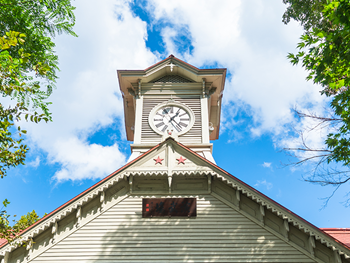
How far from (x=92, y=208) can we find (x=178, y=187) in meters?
3.54

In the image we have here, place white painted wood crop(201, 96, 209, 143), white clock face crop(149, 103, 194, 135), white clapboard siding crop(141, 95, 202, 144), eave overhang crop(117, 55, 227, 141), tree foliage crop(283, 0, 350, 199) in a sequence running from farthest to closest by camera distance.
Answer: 1. eave overhang crop(117, 55, 227, 141)
2. white clock face crop(149, 103, 194, 135)
3. white clapboard siding crop(141, 95, 202, 144)
4. white painted wood crop(201, 96, 209, 143)
5. tree foliage crop(283, 0, 350, 199)

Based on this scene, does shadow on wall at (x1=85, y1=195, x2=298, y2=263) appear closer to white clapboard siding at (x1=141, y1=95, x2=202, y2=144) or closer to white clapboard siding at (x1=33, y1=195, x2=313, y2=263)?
white clapboard siding at (x1=33, y1=195, x2=313, y2=263)

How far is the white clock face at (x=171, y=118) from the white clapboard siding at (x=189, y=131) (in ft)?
0.91

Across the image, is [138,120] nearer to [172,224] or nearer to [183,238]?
[172,224]

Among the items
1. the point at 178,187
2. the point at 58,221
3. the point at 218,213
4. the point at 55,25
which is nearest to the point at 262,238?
the point at 218,213

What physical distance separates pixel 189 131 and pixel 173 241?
271 inches

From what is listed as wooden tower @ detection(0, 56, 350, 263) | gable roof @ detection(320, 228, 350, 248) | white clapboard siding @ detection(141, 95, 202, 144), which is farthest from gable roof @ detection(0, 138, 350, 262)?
white clapboard siding @ detection(141, 95, 202, 144)

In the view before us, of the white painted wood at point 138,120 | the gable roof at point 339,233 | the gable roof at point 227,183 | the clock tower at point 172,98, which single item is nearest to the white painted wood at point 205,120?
the clock tower at point 172,98

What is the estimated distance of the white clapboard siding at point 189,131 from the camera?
53.3ft

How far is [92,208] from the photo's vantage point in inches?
463

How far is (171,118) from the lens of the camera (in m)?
16.9

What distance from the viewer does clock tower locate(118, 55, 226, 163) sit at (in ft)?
53.7

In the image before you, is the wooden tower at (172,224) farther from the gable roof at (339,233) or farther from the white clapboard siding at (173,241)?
the gable roof at (339,233)

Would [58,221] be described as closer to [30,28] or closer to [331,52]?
[30,28]
